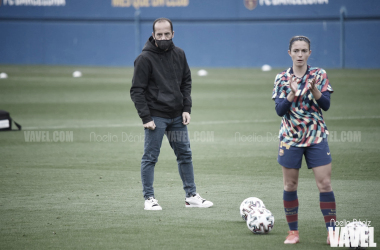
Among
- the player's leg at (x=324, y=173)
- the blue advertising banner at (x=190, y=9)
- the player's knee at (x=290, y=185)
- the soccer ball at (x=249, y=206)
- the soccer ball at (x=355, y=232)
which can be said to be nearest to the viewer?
the soccer ball at (x=355, y=232)

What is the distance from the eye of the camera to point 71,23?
3900 centimetres

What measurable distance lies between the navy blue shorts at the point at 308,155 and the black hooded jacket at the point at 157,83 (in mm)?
1898

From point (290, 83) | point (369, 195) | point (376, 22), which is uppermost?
point (376, 22)

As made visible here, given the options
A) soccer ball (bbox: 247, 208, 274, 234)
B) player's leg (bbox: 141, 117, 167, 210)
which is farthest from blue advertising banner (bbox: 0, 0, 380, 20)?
soccer ball (bbox: 247, 208, 274, 234)

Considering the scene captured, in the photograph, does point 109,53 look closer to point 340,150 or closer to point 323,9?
point 323,9

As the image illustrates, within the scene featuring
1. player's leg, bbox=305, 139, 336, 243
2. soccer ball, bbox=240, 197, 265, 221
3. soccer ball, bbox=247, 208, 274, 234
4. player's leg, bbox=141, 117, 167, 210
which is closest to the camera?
player's leg, bbox=305, 139, 336, 243

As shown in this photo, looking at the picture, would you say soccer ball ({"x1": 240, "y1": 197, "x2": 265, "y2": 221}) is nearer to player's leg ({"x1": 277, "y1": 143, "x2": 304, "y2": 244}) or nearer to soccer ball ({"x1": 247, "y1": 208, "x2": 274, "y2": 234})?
soccer ball ({"x1": 247, "y1": 208, "x2": 274, "y2": 234})

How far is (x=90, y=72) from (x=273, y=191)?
87.7 ft

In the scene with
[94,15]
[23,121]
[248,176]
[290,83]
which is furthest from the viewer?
[94,15]

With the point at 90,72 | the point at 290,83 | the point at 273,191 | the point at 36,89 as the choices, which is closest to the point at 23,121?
the point at 36,89

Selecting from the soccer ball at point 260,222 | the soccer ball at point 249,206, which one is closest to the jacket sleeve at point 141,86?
the soccer ball at point 249,206

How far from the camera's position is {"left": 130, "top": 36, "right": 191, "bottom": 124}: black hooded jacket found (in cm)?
676

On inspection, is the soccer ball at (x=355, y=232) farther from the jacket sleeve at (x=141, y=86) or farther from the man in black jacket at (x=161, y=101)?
the jacket sleeve at (x=141, y=86)

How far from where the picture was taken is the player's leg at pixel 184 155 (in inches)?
273
